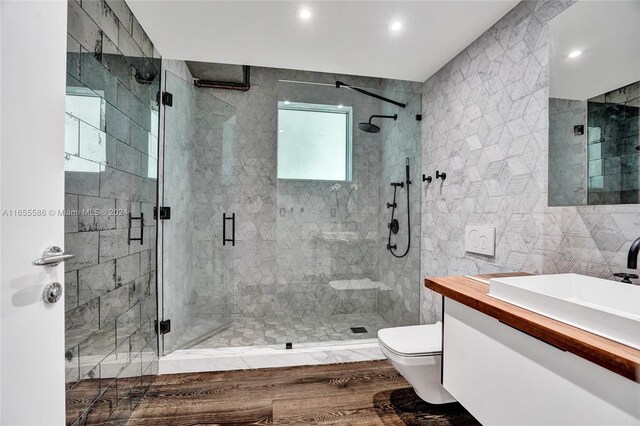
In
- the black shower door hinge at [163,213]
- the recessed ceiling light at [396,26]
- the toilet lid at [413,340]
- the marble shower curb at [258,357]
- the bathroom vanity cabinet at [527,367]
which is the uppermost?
the recessed ceiling light at [396,26]

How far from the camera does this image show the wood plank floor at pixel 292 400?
1679 millimetres

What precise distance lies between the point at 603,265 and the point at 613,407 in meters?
0.76

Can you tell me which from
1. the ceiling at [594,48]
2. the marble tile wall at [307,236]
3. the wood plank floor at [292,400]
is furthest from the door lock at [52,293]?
the ceiling at [594,48]

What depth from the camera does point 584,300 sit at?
1.20 m

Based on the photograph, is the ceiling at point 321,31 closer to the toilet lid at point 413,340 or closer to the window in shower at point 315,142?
the window in shower at point 315,142

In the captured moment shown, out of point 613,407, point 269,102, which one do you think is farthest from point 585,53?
point 269,102

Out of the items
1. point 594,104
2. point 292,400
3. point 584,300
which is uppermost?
point 594,104

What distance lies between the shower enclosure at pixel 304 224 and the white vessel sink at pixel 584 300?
1432mm

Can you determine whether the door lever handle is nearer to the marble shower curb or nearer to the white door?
the white door

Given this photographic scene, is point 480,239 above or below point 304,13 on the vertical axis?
below

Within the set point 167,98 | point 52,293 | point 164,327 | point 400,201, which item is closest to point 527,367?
point 52,293

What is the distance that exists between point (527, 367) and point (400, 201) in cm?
198

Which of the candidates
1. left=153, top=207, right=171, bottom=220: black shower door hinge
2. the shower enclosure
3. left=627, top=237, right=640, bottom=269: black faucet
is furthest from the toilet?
left=153, top=207, right=171, bottom=220: black shower door hinge

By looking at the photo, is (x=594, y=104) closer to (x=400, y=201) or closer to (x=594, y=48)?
(x=594, y=48)
